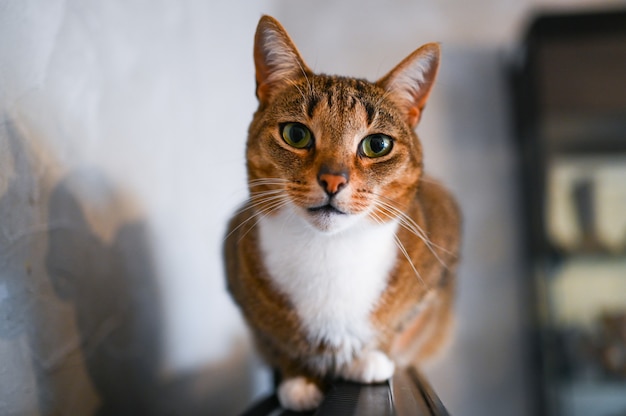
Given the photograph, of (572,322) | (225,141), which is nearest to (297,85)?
(225,141)

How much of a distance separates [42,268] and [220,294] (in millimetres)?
584

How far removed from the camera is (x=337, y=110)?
684 mm

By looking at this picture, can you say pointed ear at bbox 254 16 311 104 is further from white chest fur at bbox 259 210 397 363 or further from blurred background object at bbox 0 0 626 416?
white chest fur at bbox 259 210 397 363

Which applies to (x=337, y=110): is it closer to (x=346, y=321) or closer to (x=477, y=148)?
(x=346, y=321)

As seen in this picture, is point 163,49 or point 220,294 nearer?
point 163,49

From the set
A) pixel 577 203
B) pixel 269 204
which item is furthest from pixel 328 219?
pixel 577 203

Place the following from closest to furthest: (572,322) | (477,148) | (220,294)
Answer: (220,294) → (572,322) → (477,148)

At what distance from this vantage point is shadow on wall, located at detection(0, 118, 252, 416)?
0.57 metres

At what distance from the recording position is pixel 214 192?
1071 millimetres

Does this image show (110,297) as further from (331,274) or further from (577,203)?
(577,203)

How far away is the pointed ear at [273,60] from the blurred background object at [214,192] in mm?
52

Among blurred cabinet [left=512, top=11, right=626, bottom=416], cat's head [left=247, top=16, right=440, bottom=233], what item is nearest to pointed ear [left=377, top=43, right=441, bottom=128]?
cat's head [left=247, top=16, right=440, bottom=233]

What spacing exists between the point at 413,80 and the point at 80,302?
1.86 feet

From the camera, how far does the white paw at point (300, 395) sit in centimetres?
76
